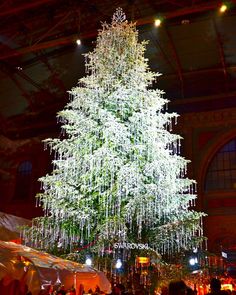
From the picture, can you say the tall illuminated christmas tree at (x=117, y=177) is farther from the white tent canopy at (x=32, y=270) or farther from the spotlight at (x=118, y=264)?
the white tent canopy at (x=32, y=270)

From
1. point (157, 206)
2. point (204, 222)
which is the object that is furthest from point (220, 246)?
point (157, 206)

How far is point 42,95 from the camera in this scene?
2303 cm

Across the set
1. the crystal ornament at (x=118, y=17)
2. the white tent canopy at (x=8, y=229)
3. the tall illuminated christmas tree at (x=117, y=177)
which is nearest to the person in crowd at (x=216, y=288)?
the tall illuminated christmas tree at (x=117, y=177)

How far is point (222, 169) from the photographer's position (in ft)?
67.3

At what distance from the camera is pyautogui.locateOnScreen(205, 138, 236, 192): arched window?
20.2m

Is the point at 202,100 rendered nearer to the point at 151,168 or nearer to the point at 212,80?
the point at 212,80

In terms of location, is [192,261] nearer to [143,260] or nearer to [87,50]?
[143,260]

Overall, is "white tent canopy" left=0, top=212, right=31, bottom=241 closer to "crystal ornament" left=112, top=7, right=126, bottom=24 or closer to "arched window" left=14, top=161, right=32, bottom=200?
"crystal ornament" left=112, top=7, right=126, bottom=24

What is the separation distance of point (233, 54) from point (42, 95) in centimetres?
1024

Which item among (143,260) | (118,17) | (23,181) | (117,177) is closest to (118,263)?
(143,260)

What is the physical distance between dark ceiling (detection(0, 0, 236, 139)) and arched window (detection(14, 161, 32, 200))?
1962 millimetres

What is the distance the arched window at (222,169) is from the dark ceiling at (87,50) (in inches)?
88.1

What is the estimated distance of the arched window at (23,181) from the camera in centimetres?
2372

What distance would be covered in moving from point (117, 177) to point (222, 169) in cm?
1008
